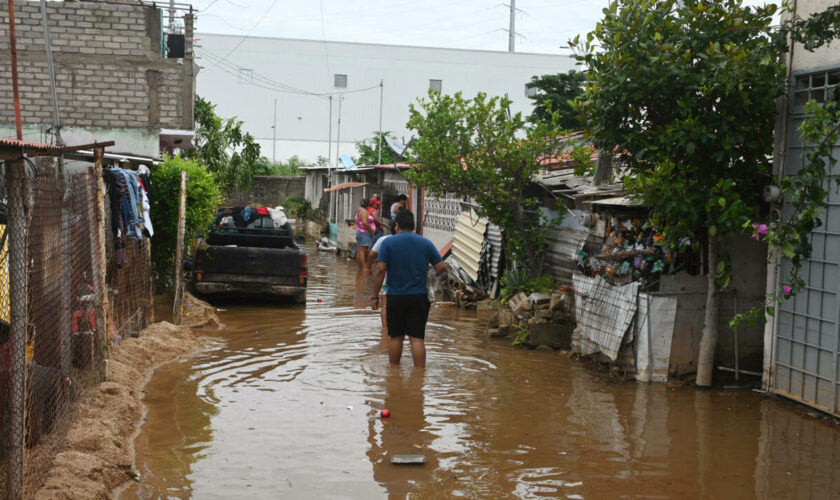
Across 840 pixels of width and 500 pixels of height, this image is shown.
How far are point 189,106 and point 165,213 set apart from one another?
6.32 metres

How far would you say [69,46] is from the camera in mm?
18188

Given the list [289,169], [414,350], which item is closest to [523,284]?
[414,350]

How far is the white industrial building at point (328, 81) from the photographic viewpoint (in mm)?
52156

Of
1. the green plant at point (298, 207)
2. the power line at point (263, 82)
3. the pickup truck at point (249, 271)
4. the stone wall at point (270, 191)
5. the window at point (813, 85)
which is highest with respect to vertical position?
the power line at point (263, 82)

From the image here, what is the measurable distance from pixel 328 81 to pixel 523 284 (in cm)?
4245

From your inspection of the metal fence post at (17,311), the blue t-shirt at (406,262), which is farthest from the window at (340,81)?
the metal fence post at (17,311)

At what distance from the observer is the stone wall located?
41.5 meters

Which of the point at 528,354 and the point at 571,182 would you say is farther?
the point at 571,182

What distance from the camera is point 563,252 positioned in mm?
13625

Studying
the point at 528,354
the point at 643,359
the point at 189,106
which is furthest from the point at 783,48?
the point at 189,106

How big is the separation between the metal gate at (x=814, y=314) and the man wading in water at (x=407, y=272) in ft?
12.3

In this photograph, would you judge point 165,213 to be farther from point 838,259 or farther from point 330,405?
point 838,259

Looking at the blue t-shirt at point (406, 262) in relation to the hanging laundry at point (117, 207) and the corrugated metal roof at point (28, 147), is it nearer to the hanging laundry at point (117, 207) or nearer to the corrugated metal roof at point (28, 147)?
the hanging laundry at point (117, 207)

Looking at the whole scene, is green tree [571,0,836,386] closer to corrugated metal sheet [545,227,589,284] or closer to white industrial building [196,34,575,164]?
corrugated metal sheet [545,227,589,284]
